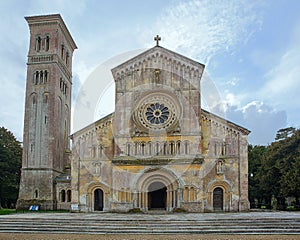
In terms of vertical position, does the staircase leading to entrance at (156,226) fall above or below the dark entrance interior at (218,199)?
below

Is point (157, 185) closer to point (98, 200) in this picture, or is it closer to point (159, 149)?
point (159, 149)

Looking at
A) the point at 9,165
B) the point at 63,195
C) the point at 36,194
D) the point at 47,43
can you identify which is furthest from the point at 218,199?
the point at 9,165

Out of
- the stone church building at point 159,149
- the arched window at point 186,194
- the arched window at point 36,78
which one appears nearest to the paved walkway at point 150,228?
the arched window at point 186,194

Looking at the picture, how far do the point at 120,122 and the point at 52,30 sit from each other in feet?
62.4

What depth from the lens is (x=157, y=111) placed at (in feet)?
124

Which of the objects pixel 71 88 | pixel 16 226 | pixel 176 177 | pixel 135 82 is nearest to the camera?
pixel 16 226

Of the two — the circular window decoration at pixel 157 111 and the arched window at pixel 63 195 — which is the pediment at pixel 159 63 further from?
the arched window at pixel 63 195

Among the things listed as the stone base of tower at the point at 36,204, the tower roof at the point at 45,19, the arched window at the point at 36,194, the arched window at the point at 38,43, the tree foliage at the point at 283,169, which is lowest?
the stone base of tower at the point at 36,204

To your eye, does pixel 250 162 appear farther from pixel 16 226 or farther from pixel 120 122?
pixel 16 226

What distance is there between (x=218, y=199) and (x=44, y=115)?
79.6 ft

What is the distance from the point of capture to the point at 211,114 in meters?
37.2

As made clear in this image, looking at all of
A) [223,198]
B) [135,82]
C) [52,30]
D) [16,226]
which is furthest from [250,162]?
[16,226]

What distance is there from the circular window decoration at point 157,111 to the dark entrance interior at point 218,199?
8027 millimetres

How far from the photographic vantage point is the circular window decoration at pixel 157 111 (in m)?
37.3
